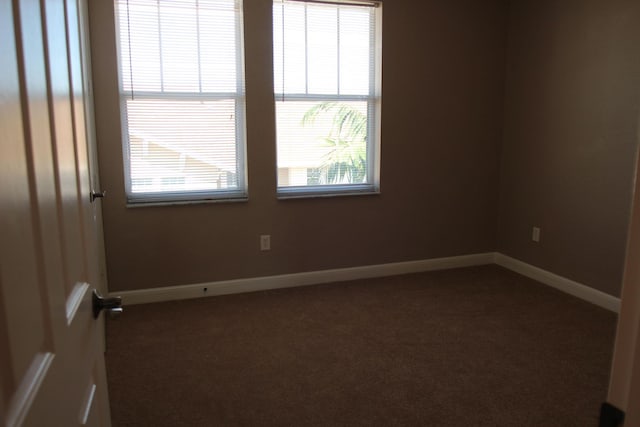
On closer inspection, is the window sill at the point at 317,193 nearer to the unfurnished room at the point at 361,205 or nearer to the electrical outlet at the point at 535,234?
the unfurnished room at the point at 361,205

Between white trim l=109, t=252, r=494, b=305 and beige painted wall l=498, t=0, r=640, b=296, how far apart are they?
56cm

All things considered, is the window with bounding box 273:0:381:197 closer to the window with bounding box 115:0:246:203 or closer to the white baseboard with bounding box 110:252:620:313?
the window with bounding box 115:0:246:203

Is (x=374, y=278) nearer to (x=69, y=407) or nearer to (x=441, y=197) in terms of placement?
(x=441, y=197)

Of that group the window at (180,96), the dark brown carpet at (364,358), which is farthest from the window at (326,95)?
the dark brown carpet at (364,358)

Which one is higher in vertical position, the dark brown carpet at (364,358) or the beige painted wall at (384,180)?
the beige painted wall at (384,180)

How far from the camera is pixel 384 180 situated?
3.97 metres

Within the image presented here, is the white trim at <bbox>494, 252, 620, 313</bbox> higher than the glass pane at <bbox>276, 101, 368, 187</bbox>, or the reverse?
the glass pane at <bbox>276, 101, 368, 187</bbox>

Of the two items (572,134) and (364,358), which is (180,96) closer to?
(364,358)

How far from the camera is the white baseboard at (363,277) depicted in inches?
137

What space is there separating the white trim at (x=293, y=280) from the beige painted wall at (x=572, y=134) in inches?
21.9

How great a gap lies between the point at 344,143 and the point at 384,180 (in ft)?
1.50

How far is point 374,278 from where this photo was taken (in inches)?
159

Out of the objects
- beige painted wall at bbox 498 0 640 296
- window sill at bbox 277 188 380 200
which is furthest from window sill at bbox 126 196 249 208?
beige painted wall at bbox 498 0 640 296

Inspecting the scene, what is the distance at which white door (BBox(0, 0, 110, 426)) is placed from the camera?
1.84ft
